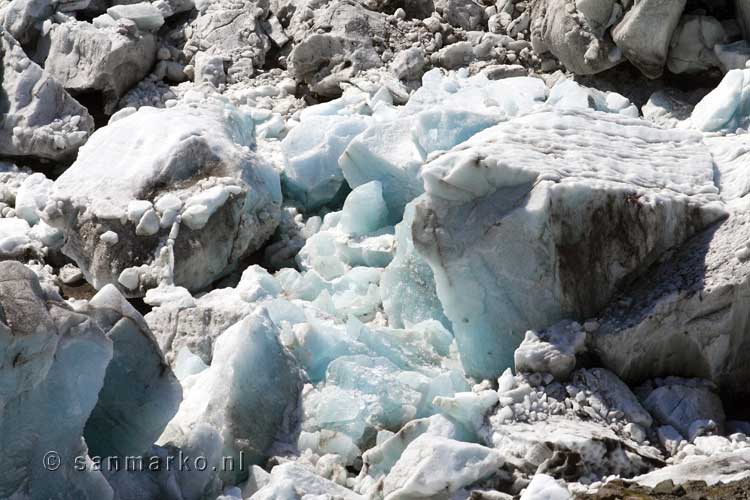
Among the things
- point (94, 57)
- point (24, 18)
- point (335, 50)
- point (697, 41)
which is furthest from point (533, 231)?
point (24, 18)

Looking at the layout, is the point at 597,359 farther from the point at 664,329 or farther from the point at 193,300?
the point at 193,300

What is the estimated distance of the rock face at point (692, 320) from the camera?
15.9 ft

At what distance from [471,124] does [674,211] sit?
140 centimetres

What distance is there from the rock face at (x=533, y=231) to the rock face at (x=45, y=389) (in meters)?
1.66

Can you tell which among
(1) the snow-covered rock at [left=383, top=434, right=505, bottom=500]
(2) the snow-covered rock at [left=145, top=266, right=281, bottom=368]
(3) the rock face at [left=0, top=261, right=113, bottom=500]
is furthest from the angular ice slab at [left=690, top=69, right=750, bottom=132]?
(3) the rock face at [left=0, top=261, right=113, bottom=500]

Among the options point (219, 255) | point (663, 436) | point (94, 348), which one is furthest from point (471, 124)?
point (94, 348)

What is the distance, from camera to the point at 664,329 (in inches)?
193

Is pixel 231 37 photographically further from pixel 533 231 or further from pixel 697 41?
pixel 533 231

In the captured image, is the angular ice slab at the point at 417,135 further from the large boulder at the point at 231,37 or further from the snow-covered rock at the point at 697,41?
the large boulder at the point at 231,37

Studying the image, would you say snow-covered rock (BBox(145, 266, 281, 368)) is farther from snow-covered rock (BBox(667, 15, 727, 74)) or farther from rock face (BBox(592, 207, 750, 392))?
snow-covered rock (BBox(667, 15, 727, 74))

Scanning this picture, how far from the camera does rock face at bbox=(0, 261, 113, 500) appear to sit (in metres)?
3.71

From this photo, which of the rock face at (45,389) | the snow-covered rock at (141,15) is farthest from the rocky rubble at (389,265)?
the snow-covered rock at (141,15)

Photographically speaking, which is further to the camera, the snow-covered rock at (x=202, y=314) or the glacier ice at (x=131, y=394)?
the snow-covered rock at (x=202, y=314)

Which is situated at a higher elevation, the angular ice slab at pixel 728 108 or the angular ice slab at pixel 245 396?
the angular ice slab at pixel 728 108
